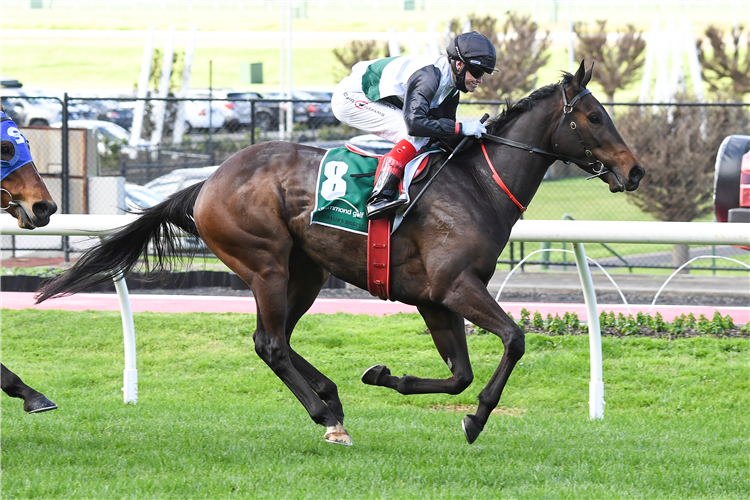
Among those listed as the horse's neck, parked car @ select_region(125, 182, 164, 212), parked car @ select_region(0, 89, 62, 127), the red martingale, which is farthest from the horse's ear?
parked car @ select_region(0, 89, 62, 127)

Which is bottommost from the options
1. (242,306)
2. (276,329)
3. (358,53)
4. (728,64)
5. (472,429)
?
(242,306)

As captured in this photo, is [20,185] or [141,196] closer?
[20,185]

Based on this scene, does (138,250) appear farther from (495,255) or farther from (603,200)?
(603,200)

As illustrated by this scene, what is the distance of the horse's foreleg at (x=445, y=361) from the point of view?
4.52 metres

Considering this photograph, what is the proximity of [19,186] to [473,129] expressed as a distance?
2.31m

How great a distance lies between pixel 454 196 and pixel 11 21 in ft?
193

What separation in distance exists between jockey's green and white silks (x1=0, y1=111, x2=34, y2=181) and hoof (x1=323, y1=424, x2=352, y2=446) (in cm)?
205

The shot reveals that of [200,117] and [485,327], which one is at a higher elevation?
[200,117]

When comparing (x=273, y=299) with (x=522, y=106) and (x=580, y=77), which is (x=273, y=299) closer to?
(x=522, y=106)

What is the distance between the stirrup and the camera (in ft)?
14.6

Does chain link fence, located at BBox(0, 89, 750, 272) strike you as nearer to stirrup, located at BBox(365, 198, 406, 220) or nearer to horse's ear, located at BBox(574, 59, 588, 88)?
horse's ear, located at BBox(574, 59, 588, 88)

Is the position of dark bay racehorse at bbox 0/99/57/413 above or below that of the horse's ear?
below

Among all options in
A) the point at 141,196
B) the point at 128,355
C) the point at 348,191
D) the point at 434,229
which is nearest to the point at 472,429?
the point at 434,229

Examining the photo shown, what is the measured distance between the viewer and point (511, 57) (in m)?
33.0
